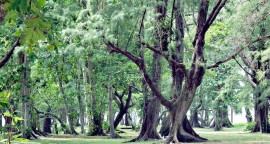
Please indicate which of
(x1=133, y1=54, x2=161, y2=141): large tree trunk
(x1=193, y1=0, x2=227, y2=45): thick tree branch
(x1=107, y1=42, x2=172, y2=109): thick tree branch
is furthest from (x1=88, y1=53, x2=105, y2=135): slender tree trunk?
(x1=193, y1=0, x2=227, y2=45): thick tree branch

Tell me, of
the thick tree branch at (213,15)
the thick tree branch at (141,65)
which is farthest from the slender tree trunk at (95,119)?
the thick tree branch at (213,15)

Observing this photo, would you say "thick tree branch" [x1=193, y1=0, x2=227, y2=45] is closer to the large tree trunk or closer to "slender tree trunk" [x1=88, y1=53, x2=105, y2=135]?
the large tree trunk

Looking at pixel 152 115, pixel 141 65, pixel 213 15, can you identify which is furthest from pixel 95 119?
pixel 213 15

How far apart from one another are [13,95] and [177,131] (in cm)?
940

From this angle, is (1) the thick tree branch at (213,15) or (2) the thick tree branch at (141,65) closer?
(2) the thick tree branch at (141,65)

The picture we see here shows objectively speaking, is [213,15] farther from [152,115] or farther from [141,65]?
[152,115]

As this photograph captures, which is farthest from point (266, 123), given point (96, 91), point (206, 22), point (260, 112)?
point (206, 22)

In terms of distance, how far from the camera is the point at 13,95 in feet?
70.0

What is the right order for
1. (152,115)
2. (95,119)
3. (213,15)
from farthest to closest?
(95,119) < (152,115) < (213,15)

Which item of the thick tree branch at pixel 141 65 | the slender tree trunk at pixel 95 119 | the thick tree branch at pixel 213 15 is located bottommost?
the slender tree trunk at pixel 95 119

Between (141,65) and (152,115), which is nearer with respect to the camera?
(141,65)

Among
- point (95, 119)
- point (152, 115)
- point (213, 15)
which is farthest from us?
point (95, 119)

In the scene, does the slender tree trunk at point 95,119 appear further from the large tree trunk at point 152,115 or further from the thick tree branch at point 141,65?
the thick tree branch at point 141,65

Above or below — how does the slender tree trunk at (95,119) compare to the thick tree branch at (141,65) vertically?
below
